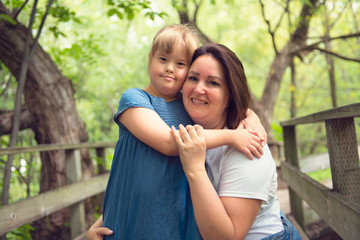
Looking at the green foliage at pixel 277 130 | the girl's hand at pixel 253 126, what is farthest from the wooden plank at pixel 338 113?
the green foliage at pixel 277 130

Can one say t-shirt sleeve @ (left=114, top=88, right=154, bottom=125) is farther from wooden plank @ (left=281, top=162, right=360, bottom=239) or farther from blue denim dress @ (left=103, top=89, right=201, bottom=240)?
wooden plank @ (left=281, top=162, right=360, bottom=239)

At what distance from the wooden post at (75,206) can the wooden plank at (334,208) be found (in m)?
2.22

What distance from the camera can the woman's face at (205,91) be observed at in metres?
1.55

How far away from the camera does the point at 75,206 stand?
11.4ft

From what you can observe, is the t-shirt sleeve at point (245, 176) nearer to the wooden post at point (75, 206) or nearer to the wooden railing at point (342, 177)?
the wooden railing at point (342, 177)

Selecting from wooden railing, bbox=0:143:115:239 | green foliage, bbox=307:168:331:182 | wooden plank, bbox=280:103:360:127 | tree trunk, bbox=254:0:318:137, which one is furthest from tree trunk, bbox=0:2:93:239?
green foliage, bbox=307:168:331:182

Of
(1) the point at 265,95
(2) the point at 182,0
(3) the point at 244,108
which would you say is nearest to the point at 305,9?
(1) the point at 265,95

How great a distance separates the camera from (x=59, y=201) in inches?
120

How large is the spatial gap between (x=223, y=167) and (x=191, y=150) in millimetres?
210

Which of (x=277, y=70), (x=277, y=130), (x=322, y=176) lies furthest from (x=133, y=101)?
(x=277, y=130)

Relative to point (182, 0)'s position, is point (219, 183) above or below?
below

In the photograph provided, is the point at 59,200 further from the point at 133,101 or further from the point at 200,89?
the point at 200,89

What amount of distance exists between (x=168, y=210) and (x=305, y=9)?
20.6ft

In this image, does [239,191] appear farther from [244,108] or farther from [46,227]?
[46,227]
